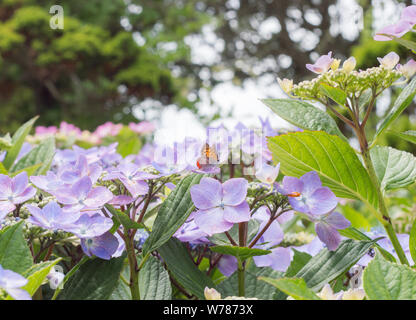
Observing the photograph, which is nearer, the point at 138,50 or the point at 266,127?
the point at 266,127

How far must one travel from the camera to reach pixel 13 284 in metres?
0.39

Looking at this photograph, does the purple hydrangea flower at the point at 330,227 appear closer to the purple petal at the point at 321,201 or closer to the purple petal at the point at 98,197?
the purple petal at the point at 321,201

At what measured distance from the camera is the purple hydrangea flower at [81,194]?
0.53m

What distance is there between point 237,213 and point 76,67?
25.5ft

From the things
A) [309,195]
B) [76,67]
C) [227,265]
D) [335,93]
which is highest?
[76,67]

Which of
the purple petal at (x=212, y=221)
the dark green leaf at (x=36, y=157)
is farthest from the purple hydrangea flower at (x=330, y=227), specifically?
the dark green leaf at (x=36, y=157)

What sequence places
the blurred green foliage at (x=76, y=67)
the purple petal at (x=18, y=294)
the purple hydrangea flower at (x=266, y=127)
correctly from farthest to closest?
the blurred green foliage at (x=76, y=67), the purple hydrangea flower at (x=266, y=127), the purple petal at (x=18, y=294)

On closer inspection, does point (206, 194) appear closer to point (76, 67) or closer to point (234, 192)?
point (234, 192)

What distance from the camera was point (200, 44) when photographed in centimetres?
1031

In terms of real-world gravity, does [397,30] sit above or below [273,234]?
above

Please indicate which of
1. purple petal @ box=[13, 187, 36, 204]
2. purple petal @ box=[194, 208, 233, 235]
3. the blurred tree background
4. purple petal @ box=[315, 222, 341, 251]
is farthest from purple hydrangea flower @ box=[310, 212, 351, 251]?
the blurred tree background

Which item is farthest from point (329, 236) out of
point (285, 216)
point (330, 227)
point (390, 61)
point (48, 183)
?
point (48, 183)
